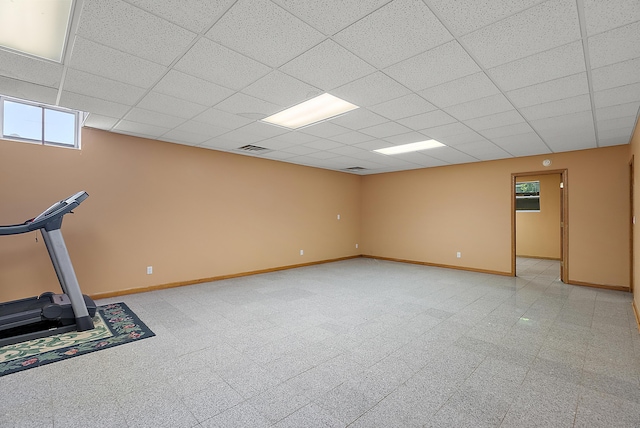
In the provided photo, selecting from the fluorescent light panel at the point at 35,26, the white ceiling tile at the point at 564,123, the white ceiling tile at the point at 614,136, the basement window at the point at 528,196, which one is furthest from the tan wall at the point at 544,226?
the fluorescent light panel at the point at 35,26

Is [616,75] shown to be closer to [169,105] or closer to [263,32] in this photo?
[263,32]

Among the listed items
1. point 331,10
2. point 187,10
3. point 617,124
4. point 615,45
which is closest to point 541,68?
point 615,45

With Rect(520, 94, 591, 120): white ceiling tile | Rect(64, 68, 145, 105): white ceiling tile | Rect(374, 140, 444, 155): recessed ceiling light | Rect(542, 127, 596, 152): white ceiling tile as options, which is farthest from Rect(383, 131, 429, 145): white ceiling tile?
Rect(64, 68, 145, 105): white ceiling tile

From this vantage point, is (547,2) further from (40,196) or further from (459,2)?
(40,196)

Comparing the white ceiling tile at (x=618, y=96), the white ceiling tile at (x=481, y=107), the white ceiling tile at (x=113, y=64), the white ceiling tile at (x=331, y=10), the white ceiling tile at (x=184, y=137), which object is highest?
the white ceiling tile at (x=184, y=137)

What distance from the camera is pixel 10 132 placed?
3.75m

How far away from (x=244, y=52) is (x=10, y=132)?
3.77 metres

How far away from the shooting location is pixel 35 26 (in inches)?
78.1

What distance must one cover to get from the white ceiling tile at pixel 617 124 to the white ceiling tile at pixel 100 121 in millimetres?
6219

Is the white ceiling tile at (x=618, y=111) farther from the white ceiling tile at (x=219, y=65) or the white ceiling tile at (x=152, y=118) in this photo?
the white ceiling tile at (x=152, y=118)

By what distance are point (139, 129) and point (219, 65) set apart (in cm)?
257

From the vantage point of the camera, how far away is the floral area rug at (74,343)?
2.45 m

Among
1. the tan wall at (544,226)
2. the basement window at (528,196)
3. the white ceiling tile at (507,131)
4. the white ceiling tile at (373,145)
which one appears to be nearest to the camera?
the white ceiling tile at (507,131)

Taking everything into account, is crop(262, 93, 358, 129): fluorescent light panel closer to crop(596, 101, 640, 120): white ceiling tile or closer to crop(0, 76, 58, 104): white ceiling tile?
crop(0, 76, 58, 104): white ceiling tile
